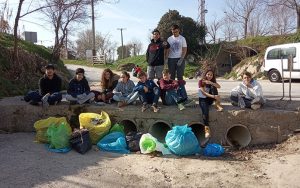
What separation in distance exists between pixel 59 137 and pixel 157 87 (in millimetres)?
2270

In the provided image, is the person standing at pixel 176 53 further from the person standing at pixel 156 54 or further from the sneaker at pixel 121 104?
the sneaker at pixel 121 104

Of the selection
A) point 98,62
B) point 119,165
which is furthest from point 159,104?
point 98,62

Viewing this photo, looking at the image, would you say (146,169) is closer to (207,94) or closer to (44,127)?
(207,94)

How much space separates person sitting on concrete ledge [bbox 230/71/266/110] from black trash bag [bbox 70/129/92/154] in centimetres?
306

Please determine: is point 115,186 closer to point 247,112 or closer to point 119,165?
point 119,165

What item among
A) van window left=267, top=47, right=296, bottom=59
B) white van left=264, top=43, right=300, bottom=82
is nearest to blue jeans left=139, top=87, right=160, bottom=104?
white van left=264, top=43, right=300, bottom=82

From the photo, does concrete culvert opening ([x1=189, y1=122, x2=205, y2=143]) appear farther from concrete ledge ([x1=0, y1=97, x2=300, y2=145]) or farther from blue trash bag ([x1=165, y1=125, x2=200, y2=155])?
blue trash bag ([x1=165, y1=125, x2=200, y2=155])

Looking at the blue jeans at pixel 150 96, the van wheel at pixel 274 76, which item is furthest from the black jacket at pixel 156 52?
the van wheel at pixel 274 76

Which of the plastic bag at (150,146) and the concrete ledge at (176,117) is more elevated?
the concrete ledge at (176,117)

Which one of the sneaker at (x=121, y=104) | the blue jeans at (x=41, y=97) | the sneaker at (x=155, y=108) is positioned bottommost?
the sneaker at (x=155, y=108)

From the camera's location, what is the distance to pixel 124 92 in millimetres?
8445

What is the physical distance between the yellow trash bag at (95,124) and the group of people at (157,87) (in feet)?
2.24

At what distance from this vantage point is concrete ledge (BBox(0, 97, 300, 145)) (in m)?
7.40

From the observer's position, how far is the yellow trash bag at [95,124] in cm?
737
